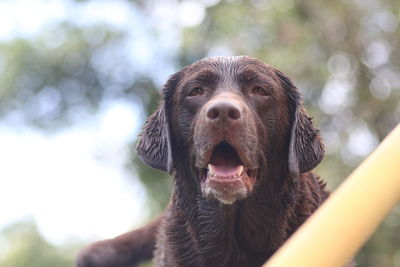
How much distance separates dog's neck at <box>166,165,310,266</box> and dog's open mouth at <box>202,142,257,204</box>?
0.41m

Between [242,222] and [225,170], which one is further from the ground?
[225,170]

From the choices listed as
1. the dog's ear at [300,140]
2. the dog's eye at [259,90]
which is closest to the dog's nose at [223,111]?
the dog's eye at [259,90]

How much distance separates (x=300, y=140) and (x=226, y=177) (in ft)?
2.56

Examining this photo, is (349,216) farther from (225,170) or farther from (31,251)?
(31,251)

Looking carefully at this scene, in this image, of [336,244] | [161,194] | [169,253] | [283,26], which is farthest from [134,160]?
[336,244]

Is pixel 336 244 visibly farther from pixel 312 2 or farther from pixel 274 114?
pixel 312 2

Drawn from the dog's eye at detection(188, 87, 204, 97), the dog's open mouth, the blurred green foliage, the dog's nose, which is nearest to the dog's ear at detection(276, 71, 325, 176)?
the dog's open mouth

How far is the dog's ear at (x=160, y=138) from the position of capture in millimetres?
4867

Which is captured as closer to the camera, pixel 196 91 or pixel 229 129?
pixel 229 129

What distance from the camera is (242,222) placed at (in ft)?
15.9

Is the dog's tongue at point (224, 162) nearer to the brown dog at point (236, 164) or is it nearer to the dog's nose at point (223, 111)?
the brown dog at point (236, 164)

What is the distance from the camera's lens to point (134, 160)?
15.2 metres

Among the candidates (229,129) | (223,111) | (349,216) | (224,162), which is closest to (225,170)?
(224,162)

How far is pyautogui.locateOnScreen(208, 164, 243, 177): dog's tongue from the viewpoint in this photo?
4277 mm
